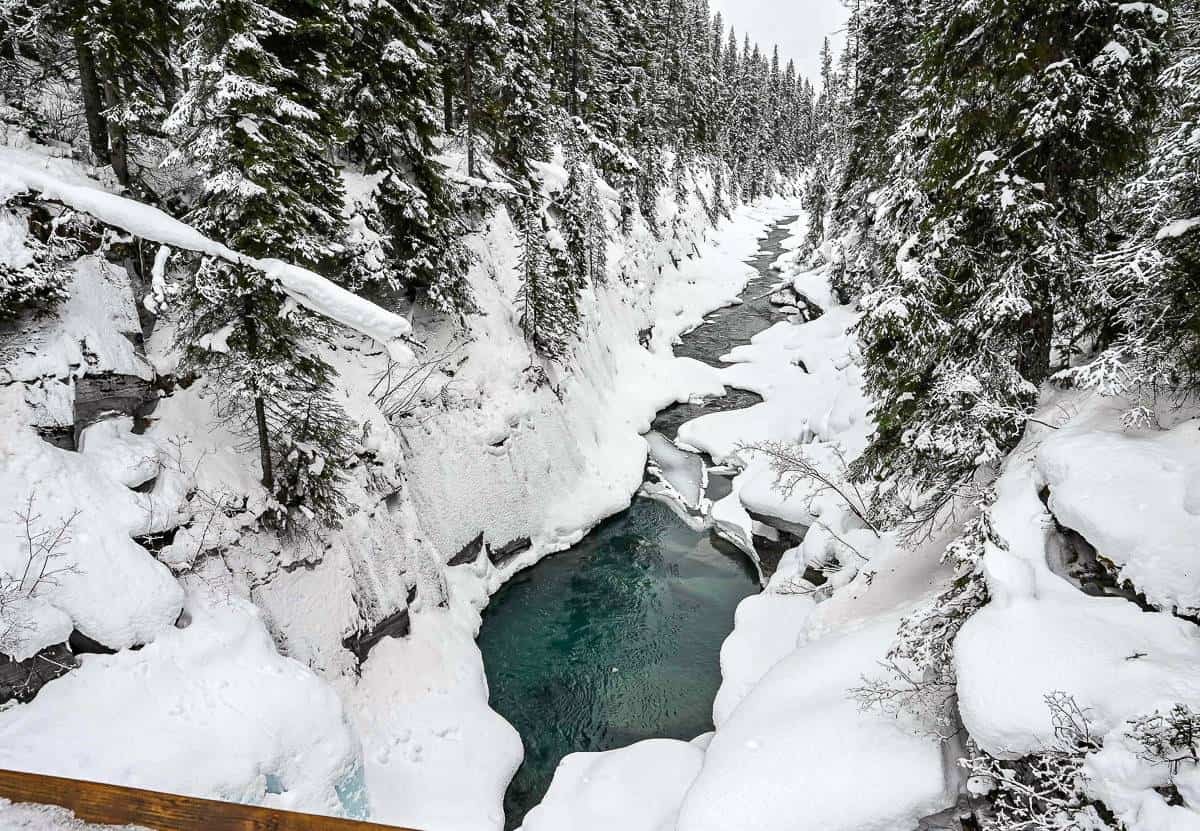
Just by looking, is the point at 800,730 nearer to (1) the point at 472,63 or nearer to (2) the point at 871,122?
(1) the point at 472,63

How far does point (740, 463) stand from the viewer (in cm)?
2266

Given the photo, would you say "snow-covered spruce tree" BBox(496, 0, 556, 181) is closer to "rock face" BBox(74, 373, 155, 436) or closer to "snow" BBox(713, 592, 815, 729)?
"rock face" BBox(74, 373, 155, 436)

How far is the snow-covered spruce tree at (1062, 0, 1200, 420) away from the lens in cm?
651

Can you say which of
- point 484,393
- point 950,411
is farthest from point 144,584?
point 950,411

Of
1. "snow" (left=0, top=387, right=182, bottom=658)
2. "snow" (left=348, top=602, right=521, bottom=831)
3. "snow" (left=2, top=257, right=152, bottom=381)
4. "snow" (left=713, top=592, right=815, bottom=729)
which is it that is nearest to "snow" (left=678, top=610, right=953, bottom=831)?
"snow" (left=713, top=592, right=815, bottom=729)

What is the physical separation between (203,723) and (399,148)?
1428 centimetres

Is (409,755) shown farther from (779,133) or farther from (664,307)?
(779,133)

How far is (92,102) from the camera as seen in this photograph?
12.9 m

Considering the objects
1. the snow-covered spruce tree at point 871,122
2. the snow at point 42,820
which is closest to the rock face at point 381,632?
the snow at point 42,820

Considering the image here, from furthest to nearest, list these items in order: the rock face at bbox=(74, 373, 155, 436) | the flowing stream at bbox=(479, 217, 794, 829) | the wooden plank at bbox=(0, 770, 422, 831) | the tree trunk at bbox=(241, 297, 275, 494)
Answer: the flowing stream at bbox=(479, 217, 794, 829), the tree trunk at bbox=(241, 297, 275, 494), the rock face at bbox=(74, 373, 155, 436), the wooden plank at bbox=(0, 770, 422, 831)

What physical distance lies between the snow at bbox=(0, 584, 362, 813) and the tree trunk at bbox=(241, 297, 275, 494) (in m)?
2.35

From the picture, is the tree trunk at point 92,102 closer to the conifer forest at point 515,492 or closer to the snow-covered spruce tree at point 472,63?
the conifer forest at point 515,492

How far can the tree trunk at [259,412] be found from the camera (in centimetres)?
989

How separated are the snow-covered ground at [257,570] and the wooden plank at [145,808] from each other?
501 centimetres
